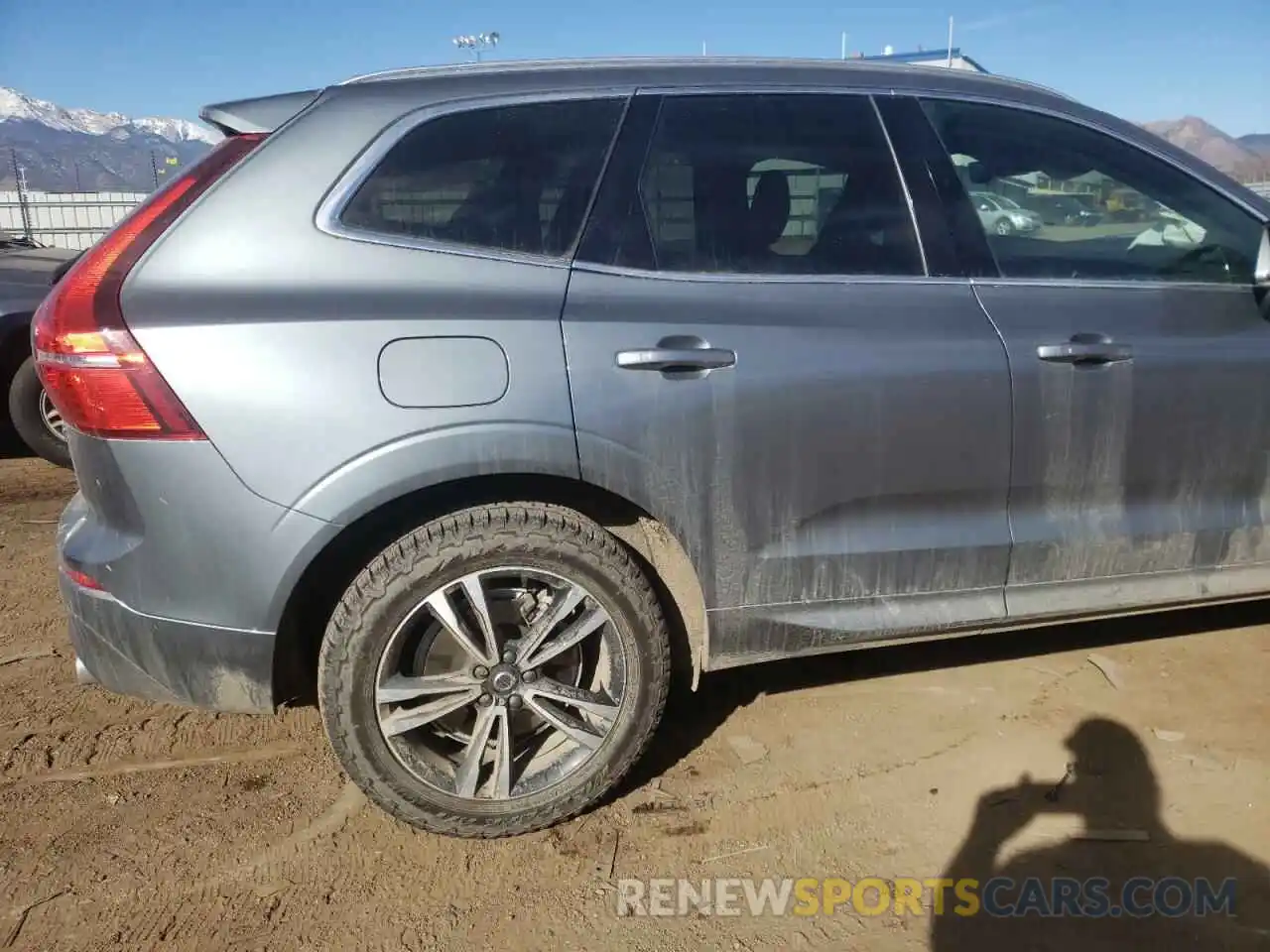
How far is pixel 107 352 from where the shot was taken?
2.14m

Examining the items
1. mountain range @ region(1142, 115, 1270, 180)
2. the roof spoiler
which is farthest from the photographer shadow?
mountain range @ region(1142, 115, 1270, 180)

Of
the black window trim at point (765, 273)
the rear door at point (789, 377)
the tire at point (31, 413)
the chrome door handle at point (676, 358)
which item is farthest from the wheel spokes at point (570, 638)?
the tire at point (31, 413)

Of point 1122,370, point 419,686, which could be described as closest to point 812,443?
point 1122,370

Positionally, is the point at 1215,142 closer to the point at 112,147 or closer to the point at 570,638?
the point at 112,147

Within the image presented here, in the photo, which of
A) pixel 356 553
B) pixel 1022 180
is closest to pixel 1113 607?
pixel 1022 180

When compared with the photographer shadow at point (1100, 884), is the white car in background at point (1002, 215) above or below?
above

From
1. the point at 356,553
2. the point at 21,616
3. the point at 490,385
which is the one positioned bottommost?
the point at 21,616

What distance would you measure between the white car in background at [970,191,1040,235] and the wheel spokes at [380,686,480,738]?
1885 millimetres

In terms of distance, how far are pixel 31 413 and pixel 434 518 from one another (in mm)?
4519

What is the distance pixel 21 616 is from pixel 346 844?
7.12 ft

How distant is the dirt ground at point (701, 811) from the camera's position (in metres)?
2.22

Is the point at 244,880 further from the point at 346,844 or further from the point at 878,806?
the point at 878,806

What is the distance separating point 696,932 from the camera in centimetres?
220

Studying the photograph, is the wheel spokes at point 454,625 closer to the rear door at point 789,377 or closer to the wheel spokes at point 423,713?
the wheel spokes at point 423,713
